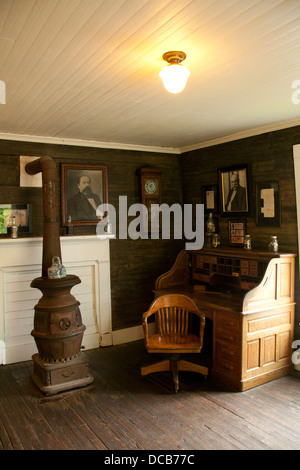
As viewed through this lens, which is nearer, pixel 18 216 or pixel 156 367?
pixel 156 367

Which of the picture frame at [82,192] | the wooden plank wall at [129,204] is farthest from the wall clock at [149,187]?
the picture frame at [82,192]

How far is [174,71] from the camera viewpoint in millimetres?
2359

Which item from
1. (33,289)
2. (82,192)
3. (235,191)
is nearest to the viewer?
(33,289)

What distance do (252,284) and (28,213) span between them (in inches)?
114

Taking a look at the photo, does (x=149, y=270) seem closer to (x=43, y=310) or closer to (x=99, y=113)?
(x=43, y=310)

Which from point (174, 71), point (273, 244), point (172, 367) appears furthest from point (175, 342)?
point (174, 71)

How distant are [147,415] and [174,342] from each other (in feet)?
2.54

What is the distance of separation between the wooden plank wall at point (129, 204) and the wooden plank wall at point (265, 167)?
1.89 ft

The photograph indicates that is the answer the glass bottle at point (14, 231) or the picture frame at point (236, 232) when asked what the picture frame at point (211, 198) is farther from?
the glass bottle at point (14, 231)

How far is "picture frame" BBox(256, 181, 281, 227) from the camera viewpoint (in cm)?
433

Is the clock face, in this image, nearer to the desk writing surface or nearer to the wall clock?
the wall clock

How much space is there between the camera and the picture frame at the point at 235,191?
15.4 ft

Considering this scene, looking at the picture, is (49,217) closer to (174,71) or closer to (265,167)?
(174,71)
